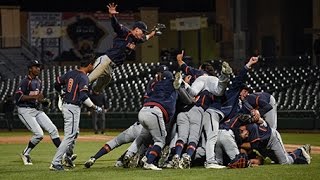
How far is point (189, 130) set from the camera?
1340 centimetres

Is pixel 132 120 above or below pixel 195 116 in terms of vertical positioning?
below

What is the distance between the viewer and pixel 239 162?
12789 millimetres

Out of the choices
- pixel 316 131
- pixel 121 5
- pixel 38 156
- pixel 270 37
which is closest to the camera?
pixel 38 156

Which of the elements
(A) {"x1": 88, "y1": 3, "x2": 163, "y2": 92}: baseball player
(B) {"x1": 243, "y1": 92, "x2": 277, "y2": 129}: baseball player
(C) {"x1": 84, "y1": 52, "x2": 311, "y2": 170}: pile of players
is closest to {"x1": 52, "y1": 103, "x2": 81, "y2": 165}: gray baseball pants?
(C) {"x1": 84, "y1": 52, "x2": 311, "y2": 170}: pile of players

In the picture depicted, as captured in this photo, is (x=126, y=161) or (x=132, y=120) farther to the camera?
(x=132, y=120)

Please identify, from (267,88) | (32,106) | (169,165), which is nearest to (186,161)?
(169,165)

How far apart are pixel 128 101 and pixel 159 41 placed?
12236mm

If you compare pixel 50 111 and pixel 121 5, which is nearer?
pixel 50 111

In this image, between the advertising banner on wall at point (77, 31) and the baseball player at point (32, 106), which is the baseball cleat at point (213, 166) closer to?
the baseball player at point (32, 106)

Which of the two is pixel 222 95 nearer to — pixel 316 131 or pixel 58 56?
pixel 316 131

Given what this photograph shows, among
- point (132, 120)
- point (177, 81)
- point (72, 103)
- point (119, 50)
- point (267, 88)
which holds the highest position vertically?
point (119, 50)

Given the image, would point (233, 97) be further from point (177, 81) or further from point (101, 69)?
point (101, 69)

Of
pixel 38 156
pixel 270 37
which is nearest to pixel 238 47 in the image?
pixel 270 37

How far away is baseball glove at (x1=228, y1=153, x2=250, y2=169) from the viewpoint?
12797mm
